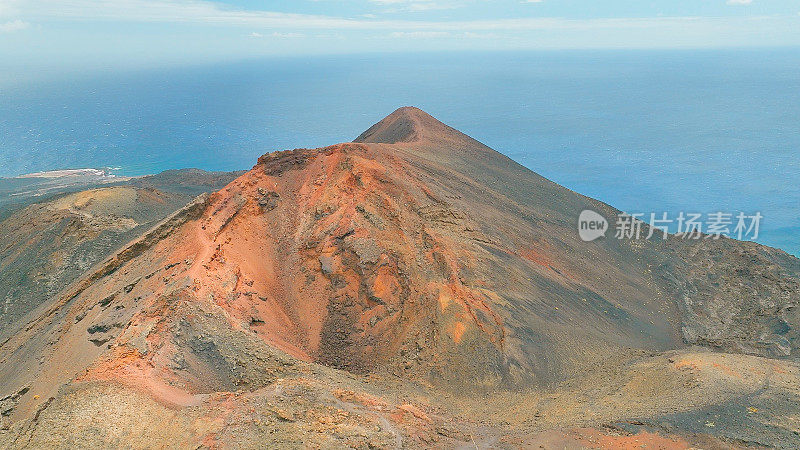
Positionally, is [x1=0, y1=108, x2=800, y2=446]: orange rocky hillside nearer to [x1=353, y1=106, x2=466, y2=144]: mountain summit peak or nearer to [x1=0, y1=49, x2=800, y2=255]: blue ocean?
[x1=353, y1=106, x2=466, y2=144]: mountain summit peak

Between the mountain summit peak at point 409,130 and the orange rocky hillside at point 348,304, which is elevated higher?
the mountain summit peak at point 409,130

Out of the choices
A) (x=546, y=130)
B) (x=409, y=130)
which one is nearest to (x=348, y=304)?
(x=409, y=130)

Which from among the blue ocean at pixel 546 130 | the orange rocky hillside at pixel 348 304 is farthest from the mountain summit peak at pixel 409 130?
the blue ocean at pixel 546 130

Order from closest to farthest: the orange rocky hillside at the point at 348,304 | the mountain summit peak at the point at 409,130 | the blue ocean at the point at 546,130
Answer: the orange rocky hillside at the point at 348,304
the mountain summit peak at the point at 409,130
the blue ocean at the point at 546,130

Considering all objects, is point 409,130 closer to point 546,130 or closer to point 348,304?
point 348,304

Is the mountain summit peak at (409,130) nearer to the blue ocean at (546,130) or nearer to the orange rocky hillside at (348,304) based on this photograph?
the orange rocky hillside at (348,304)

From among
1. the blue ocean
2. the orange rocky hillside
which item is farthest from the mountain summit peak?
the blue ocean

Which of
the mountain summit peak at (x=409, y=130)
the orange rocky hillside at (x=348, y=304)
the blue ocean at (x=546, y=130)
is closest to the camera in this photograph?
the orange rocky hillside at (x=348, y=304)
